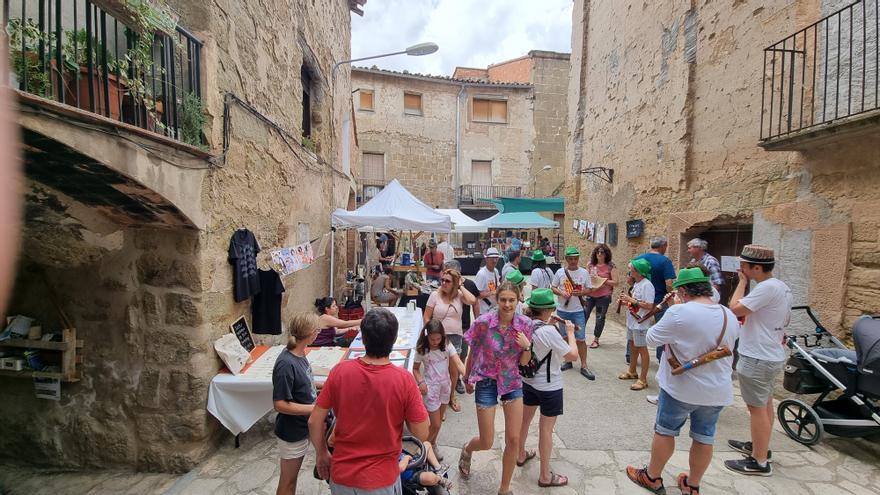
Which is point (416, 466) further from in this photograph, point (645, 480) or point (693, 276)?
point (693, 276)

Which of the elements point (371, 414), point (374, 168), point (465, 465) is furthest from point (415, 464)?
point (374, 168)

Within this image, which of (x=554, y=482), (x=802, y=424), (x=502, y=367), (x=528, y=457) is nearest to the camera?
(x=502, y=367)

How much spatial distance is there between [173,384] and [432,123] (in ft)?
69.0

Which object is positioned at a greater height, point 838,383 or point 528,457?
point 838,383

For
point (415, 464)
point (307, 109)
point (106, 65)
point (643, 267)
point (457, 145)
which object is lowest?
point (415, 464)

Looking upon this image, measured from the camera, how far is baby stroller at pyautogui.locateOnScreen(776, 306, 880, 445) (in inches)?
124

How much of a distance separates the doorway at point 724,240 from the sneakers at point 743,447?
235 centimetres

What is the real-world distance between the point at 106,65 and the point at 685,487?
4923 mm

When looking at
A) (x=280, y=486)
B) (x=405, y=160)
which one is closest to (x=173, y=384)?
(x=280, y=486)

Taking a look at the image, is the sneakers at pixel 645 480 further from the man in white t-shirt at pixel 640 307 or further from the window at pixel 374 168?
the window at pixel 374 168

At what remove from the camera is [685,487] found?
Result: 2.95 meters

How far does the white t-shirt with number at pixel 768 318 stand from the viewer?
10.4ft

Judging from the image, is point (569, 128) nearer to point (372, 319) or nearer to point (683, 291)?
point (683, 291)

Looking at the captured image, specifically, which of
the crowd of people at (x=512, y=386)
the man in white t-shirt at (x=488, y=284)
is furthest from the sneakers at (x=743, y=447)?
the man in white t-shirt at (x=488, y=284)
